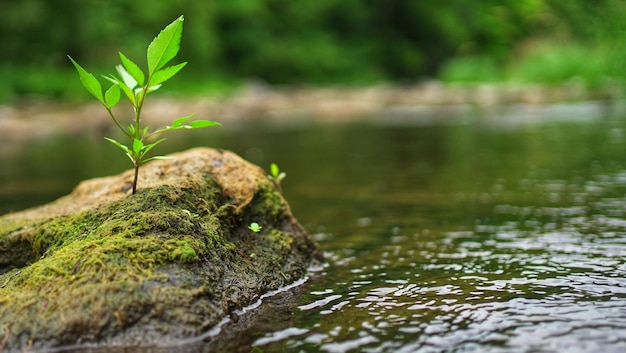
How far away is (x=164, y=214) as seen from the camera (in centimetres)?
438

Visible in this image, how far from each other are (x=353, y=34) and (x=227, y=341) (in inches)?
1953

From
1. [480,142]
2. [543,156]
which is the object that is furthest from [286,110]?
[543,156]

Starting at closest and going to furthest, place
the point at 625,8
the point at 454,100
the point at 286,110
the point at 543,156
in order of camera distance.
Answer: the point at 543,156
the point at 625,8
the point at 454,100
the point at 286,110

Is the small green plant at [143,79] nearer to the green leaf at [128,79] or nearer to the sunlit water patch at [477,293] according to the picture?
the green leaf at [128,79]

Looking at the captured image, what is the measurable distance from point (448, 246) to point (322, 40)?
142 ft

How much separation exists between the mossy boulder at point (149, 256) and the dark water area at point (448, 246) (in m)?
0.21

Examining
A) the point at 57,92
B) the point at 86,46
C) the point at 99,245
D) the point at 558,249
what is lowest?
the point at 558,249

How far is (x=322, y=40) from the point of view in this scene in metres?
48.1

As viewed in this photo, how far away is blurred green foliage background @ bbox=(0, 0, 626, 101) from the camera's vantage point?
31.2m

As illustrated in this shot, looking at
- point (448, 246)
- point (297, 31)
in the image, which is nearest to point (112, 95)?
point (448, 246)

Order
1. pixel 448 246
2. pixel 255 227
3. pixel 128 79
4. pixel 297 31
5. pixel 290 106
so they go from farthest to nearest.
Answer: pixel 297 31, pixel 290 106, pixel 448 246, pixel 255 227, pixel 128 79

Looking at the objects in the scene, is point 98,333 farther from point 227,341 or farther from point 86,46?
point 86,46

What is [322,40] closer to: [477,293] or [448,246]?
[448,246]

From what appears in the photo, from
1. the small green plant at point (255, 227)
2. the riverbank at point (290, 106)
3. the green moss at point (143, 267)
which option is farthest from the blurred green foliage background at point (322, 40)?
the green moss at point (143, 267)
